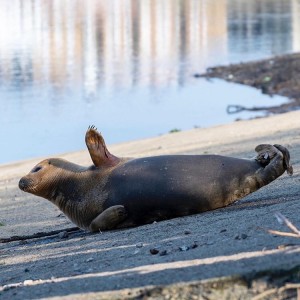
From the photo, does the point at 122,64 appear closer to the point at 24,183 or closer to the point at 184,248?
the point at 24,183

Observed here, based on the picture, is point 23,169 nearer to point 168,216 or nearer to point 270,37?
point 168,216

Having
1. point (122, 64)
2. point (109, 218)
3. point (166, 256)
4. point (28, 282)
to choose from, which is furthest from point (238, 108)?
point (28, 282)

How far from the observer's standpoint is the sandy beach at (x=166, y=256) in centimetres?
441

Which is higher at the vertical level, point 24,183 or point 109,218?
point 24,183

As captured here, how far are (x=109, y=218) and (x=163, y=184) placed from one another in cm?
46

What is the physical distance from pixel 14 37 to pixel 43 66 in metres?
10.9

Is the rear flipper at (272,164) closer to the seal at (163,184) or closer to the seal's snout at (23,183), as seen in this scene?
the seal at (163,184)

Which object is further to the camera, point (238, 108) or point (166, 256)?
point (238, 108)

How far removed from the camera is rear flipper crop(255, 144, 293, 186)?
7047 mm

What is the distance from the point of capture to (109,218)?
7.02 metres

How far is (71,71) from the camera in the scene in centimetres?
3438


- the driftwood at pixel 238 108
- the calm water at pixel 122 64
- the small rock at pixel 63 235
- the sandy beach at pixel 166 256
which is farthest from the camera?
the driftwood at pixel 238 108

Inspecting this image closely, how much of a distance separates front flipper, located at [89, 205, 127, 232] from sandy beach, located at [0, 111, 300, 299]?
0.11m

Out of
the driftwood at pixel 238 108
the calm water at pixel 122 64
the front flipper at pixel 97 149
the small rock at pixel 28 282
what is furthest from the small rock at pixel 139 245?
the driftwood at pixel 238 108
